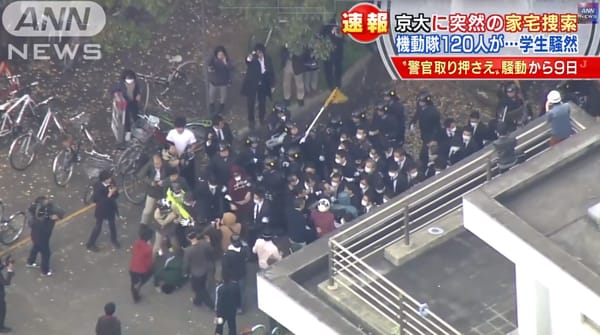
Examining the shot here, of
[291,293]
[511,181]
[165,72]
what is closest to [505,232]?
[511,181]

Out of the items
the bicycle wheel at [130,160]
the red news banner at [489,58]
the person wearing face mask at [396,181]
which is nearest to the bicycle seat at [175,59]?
the red news banner at [489,58]

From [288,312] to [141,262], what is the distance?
5191mm

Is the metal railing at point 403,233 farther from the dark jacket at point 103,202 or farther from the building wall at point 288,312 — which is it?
the dark jacket at point 103,202

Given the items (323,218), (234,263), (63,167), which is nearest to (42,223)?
(63,167)

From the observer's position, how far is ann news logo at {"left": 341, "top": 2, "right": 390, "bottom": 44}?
27.5 meters

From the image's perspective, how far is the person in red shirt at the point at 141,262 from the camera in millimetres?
23703

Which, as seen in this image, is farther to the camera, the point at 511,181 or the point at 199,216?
the point at 199,216

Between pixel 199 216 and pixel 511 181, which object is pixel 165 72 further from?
pixel 511 181

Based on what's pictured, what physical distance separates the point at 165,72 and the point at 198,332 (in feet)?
24.7

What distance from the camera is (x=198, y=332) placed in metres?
24.2

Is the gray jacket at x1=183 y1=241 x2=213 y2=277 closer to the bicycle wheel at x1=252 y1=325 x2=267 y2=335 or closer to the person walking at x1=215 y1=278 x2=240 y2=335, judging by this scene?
the person walking at x1=215 y1=278 x2=240 y2=335

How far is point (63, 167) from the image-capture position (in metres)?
27.1

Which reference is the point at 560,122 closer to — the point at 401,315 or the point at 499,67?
the point at 401,315

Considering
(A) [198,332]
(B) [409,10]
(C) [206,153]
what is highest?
(B) [409,10]
